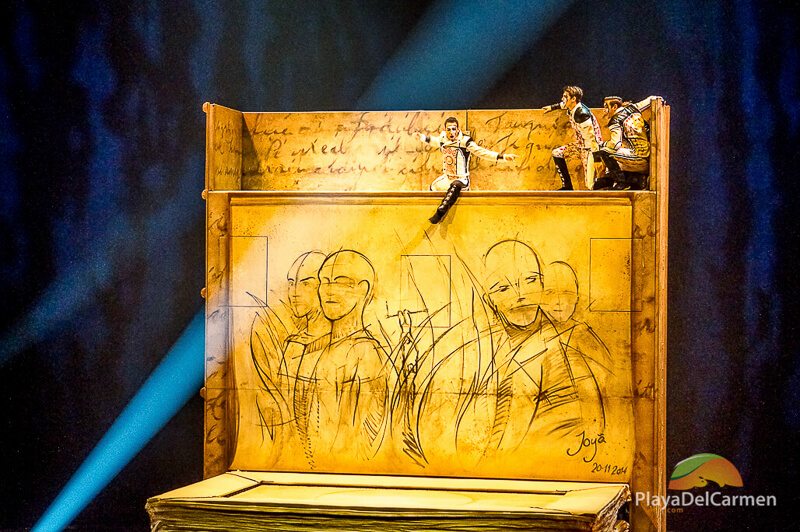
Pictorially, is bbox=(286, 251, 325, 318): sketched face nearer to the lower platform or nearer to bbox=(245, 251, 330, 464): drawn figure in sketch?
bbox=(245, 251, 330, 464): drawn figure in sketch

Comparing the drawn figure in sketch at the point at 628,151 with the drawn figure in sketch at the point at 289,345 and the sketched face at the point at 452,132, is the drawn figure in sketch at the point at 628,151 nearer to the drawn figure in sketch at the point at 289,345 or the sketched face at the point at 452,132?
the sketched face at the point at 452,132

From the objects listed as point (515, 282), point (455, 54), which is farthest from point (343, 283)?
point (455, 54)

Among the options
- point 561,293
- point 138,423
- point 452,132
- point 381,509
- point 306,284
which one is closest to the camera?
point 381,509

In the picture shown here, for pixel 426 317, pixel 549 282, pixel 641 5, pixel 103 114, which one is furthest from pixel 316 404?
pixel 641 5

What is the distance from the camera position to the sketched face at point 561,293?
354 centimetres

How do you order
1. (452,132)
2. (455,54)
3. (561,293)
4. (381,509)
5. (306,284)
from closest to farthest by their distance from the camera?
(381,509), (561,293), (306,284), (452,132), (455,54)

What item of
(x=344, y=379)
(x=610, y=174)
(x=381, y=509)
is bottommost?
(x=381, y=509)

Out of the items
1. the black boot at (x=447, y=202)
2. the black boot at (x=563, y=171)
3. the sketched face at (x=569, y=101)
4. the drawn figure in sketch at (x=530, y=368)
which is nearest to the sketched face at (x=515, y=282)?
the drawn figure in sketch at (x=530, y=368)

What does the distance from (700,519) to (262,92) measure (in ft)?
8.67

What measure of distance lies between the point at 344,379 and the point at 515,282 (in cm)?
71

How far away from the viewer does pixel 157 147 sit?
4.49 metres

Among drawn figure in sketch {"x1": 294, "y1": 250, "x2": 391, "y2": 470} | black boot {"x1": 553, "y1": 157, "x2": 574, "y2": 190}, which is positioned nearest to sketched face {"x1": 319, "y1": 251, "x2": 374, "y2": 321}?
drawn figure in sketch {"x1": 294, "y1": 250, "x2": 391, "y2": 470}

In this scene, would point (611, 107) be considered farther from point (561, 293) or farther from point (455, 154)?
point (561, 293)

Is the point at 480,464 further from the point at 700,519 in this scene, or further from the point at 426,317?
the point at 700,519
